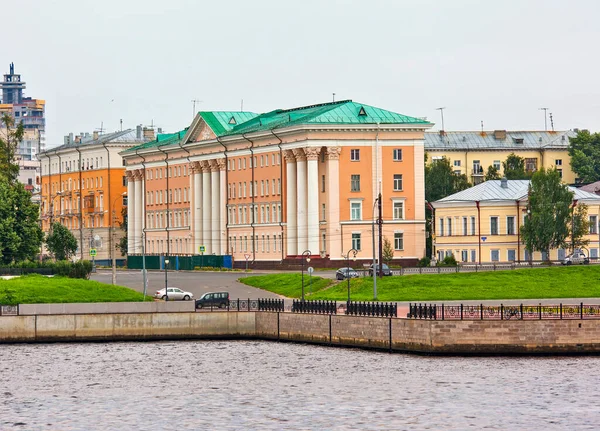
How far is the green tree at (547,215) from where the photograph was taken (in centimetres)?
13212

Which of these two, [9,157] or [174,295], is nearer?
[174,295]

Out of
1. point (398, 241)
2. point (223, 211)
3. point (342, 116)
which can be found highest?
point (342, 116)

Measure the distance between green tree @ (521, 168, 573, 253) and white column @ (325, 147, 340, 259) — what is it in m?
19.5

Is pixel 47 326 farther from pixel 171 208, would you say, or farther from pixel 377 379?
pixel 171 208

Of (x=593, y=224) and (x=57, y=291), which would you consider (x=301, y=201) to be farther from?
(x=57, y=291)

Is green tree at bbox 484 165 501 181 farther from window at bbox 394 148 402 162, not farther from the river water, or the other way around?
the river water

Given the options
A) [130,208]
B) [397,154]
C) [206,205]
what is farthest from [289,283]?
[130,208]

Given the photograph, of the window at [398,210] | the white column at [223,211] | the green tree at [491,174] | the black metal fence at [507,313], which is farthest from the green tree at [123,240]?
the black metal fence at [507,313]

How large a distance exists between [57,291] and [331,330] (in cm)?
2517

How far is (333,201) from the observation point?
147 m

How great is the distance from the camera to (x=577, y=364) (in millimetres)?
73625

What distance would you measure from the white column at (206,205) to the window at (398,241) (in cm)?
2737

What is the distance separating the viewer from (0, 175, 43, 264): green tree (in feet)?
442

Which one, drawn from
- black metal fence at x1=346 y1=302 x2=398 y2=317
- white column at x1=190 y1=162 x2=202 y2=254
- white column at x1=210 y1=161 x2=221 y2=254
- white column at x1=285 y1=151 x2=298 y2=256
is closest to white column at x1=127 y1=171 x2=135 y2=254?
white column at x1=190 y1=162 x2=202 y2=254
